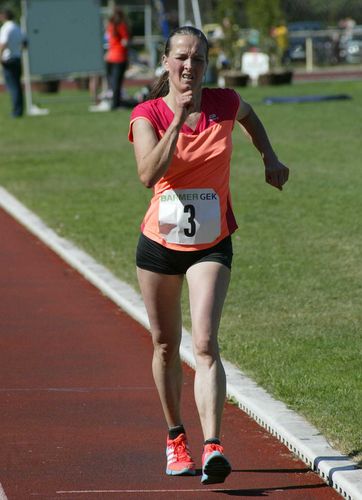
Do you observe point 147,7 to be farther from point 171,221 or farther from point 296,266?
point 171,221

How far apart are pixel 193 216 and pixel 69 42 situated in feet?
87.4

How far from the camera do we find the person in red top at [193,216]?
569 cm

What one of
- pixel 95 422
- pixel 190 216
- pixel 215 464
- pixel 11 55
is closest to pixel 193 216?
pixel 190 216

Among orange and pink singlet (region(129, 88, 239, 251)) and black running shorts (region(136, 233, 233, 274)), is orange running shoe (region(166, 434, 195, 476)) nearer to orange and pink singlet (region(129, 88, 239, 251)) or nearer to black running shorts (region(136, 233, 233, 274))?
black running shorts (region(136, 233, 233, 274))

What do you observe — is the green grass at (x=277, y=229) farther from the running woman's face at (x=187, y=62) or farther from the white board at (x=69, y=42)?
the white board at (x=69, y=42)

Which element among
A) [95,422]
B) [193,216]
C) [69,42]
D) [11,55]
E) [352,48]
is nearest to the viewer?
[193,216]

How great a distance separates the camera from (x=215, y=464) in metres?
5.69

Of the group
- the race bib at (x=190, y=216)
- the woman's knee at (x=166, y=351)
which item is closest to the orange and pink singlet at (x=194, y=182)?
the race bib at (x=190, y=216)

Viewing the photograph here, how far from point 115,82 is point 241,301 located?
20.4 metres

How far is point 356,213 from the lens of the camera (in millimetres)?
14695

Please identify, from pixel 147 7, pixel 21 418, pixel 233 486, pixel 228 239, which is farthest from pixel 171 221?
pixel 147 7

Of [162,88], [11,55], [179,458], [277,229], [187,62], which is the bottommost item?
[11,55]

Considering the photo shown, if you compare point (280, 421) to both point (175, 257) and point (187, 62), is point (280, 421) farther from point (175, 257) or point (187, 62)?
point (187, 62)

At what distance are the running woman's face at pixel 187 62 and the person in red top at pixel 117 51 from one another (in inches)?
972
